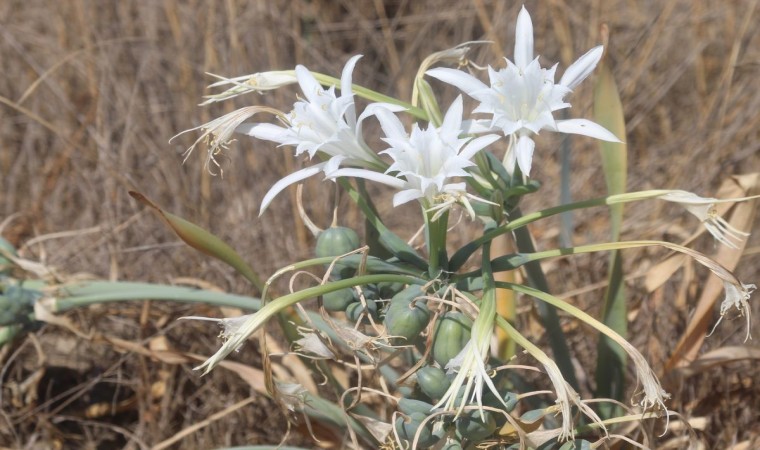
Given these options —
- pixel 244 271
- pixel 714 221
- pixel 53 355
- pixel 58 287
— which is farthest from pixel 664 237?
pixel 53 355

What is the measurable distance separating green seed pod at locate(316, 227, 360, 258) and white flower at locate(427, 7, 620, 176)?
0.19 meters

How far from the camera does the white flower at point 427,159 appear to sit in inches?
36.0

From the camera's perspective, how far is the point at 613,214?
1.38 metres

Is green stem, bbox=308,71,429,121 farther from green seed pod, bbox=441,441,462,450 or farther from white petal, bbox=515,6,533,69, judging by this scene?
green seed pod, bbox=441,441,462,450

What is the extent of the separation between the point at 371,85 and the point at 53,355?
156cm

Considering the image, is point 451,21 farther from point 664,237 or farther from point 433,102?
point 433,102

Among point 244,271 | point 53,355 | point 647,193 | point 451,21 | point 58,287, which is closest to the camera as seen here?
point 647,193

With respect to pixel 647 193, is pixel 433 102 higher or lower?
higher

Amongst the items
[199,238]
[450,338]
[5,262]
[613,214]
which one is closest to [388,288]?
[450,338]

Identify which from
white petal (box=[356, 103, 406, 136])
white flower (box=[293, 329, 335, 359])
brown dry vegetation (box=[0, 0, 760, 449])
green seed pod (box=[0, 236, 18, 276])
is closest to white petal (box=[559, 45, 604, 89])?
white petal (box=[356, 103, 406, 136])

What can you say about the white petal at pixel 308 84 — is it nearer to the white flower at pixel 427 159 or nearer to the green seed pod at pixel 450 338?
the white flower at pixel 427 159

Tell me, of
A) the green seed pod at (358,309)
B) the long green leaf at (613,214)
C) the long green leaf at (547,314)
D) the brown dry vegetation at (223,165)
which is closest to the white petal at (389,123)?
the green seed pod at (358,309)

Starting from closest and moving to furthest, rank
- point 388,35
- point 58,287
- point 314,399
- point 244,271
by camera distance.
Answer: point 244,271 → point 314,399 → point 58,287 → point 388,35

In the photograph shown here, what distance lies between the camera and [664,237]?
75.7 inches
